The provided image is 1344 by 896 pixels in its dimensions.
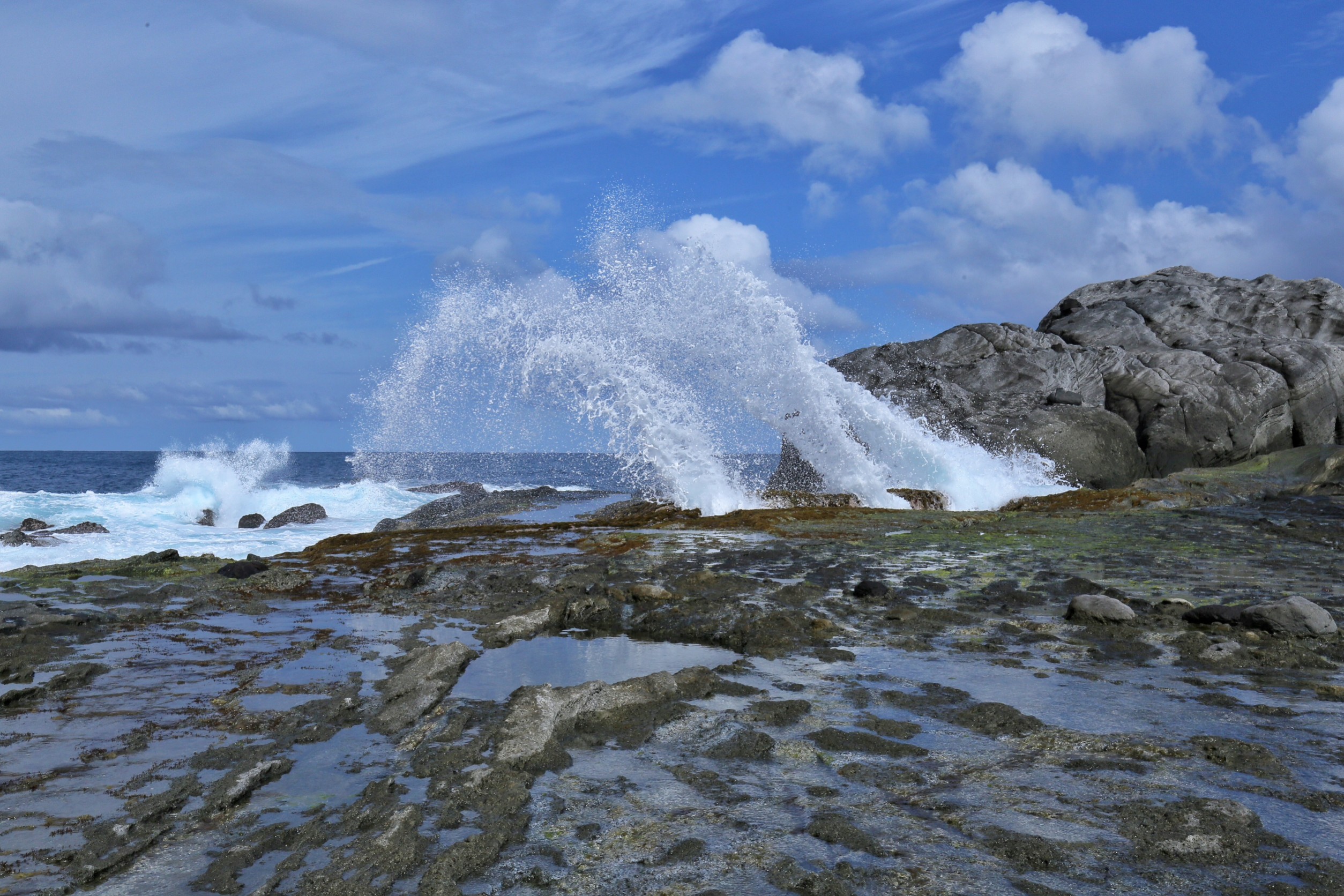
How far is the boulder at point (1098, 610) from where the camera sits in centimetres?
705

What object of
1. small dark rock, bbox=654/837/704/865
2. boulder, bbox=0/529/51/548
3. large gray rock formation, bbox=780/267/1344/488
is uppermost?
large gray rock formation, bbox=780/267/1344/488

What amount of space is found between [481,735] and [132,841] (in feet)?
5.55

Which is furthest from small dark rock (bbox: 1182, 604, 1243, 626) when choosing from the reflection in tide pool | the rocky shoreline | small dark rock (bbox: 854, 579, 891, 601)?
the reflection in tide pool

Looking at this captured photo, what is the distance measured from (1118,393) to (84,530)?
31867mm

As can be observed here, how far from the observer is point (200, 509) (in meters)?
26.0

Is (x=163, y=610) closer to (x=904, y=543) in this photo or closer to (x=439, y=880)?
(x=439, y=880)

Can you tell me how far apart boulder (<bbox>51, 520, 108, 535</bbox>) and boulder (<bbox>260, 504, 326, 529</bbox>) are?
3.78 meters

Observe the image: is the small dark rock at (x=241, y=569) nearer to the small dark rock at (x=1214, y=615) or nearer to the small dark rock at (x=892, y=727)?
the small dark rock at (x=892, y=727)

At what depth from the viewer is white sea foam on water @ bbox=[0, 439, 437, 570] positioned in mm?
16641

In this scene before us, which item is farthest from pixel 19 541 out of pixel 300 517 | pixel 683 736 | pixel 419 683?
pixel 683 736

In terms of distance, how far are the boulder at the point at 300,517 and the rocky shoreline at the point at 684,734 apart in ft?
45.1

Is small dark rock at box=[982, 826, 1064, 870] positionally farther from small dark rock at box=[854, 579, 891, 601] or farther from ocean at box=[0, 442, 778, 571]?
ocean at box=[0, 442, 778, 571]

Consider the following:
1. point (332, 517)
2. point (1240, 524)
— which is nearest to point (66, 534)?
point (332, 517)

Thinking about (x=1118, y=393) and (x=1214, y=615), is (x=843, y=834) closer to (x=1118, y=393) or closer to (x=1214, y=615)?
(x=1214, y=615)
